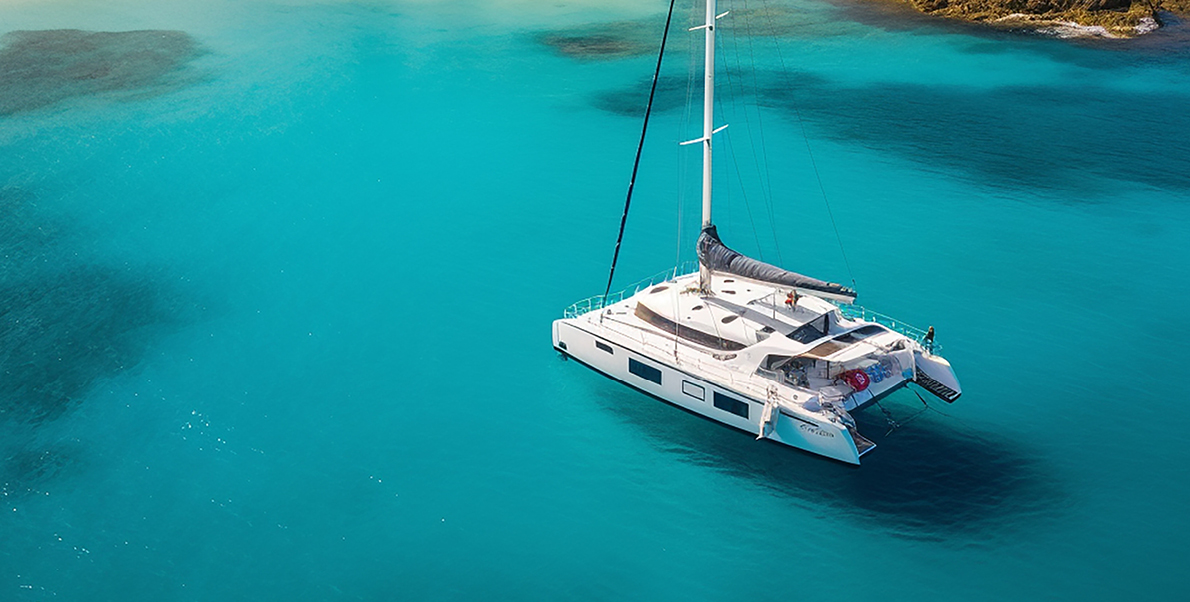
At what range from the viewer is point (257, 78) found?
59406mm

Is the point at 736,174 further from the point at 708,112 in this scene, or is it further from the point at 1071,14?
the point at 1071,14

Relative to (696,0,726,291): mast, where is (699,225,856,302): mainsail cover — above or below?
below

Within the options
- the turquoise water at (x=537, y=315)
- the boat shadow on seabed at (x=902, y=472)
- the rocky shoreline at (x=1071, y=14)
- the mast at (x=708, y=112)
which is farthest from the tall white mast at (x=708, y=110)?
the rocky shoreline at (x=1071, y=14)

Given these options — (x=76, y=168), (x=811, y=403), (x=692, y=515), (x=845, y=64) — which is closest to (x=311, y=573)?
(x=692, y=515)

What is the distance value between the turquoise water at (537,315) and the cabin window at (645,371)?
4.25ft

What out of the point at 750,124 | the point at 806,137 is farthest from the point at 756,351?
the point at 750,124

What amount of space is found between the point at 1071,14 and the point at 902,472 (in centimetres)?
5497

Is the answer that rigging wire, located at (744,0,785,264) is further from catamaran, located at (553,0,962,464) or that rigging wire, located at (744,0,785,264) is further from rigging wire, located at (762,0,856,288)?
catamaran, located at (553,0,962,464)

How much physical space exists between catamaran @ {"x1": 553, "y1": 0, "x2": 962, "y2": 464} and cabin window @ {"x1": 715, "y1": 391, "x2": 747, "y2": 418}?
33 millimetres

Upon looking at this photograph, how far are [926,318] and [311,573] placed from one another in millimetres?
21782

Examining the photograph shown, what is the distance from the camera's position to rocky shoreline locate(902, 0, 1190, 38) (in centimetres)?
6694

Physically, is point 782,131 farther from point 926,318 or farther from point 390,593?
point 390,593

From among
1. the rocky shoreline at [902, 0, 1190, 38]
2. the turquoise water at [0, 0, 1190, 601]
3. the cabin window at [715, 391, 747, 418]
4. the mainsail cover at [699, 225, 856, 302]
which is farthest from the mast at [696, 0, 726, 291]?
the rocky shoreline at [902, 0, 1190, 38]

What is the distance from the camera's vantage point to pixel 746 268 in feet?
96.7
